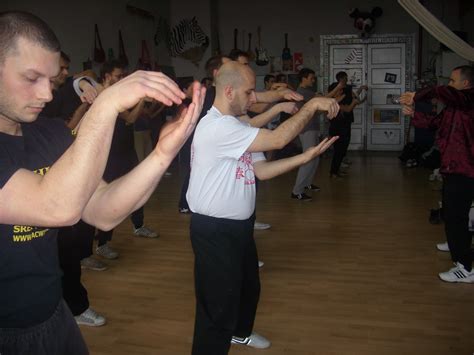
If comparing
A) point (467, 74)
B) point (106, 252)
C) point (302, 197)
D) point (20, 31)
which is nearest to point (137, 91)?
point (20, 31)

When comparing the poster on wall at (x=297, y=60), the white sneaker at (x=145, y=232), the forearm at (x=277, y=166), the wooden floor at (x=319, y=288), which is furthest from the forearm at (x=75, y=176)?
the poster on wall at (x=297, y=60)

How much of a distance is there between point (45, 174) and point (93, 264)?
2997 mm

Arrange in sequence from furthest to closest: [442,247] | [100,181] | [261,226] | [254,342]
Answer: [261,226], [442,247], [254,342], [100,181]

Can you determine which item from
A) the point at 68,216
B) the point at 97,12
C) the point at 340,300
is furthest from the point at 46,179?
the point at 97,12

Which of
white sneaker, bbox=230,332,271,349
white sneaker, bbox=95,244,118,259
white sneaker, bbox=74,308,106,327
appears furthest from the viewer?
white sneaker, bbox=95,244,118,259

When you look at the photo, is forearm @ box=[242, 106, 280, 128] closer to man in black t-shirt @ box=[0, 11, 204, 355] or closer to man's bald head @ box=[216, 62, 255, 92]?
man's bald head @ box=[216, 62, 255, 92]

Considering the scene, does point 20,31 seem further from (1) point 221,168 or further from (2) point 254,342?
(2) point 254,342

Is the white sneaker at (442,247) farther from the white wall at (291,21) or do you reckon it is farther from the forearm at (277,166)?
the white wall at (291,21)

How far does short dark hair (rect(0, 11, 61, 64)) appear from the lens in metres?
1.04

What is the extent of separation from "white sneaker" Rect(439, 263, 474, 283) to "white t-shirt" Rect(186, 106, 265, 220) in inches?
75.3

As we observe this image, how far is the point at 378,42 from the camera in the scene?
10266mm

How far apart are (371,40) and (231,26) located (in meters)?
2.94

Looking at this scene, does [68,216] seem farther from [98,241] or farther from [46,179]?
[98,241]

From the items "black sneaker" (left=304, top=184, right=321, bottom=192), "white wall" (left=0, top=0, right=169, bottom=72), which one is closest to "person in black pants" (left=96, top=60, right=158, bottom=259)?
"black sneaker" (left=304, top=184, right=321, bottom=192)
